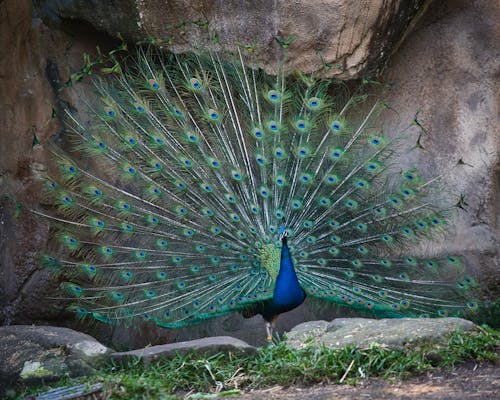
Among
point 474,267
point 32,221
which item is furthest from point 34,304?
point 474,267

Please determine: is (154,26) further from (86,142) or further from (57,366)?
(57,366)

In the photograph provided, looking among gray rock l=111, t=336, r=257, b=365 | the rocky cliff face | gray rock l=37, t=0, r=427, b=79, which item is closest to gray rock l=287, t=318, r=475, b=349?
gray rock l=111, t=336, r=257, b=365

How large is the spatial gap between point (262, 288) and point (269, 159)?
0.96 metres

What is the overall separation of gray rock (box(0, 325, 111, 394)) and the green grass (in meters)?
0.11

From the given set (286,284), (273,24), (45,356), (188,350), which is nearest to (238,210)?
(286,284)

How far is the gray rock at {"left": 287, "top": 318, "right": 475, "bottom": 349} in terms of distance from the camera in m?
4.36

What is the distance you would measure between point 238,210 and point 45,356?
206cm

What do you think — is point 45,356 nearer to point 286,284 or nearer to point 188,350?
point 188,350

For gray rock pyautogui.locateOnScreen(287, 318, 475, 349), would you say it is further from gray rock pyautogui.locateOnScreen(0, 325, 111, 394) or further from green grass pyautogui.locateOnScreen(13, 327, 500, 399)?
gray rock pyautogui.locateOnScreen(0, 325, 111, 394)

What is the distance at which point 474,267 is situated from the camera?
6.39 m

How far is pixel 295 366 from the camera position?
423cm

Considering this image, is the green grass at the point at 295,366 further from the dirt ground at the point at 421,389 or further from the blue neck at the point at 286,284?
the blue neck at the point at 286,284

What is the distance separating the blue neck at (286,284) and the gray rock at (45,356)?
1.65 meters

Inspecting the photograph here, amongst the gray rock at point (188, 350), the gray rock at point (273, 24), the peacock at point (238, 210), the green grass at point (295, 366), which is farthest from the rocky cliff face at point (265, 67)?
the green grass at point (295, 366)
